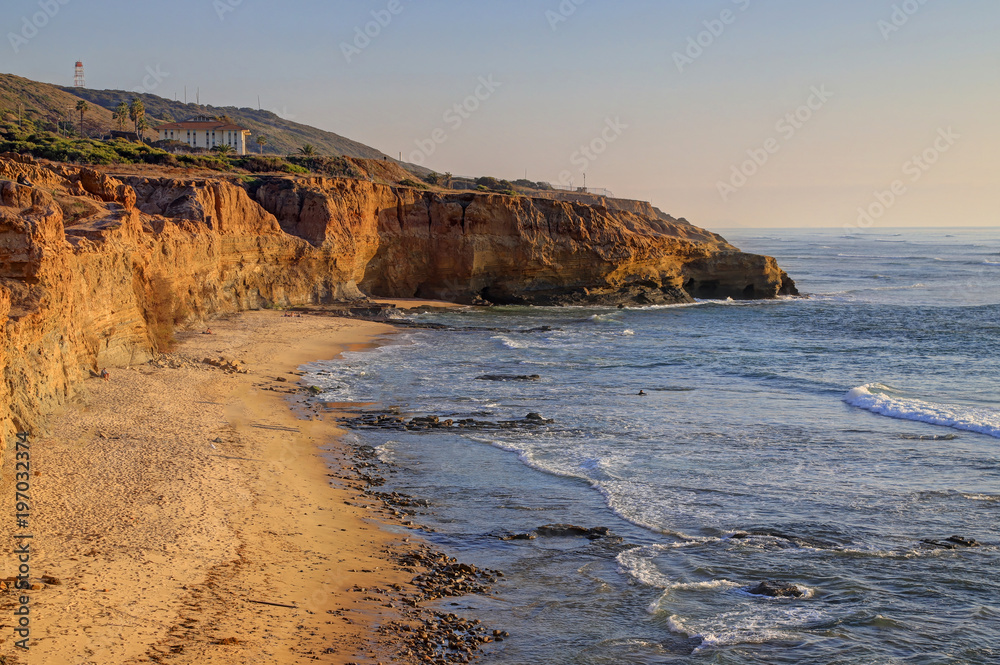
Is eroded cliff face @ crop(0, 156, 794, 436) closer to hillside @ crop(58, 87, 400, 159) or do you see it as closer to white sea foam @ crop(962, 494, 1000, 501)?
white sea foam @ crop(962, 494, 1000, 501)

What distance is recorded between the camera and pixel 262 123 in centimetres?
18300

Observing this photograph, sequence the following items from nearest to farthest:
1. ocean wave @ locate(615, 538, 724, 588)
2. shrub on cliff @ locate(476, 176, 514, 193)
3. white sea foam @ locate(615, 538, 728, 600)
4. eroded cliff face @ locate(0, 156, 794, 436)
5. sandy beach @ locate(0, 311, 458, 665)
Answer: sandy beach @ locate(0, 311, 458, 665) < white sea foam @ locate(615, 538, 728, 600) < ocean wave @ locate(615, 538, 724, 588) < eroded cliff face @ locate(0, 156, 794, 436) < shrub on cliff @ locate(476, 176, 514, 193)

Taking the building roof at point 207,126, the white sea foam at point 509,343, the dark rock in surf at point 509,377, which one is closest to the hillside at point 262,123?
the building roof at point 207,126

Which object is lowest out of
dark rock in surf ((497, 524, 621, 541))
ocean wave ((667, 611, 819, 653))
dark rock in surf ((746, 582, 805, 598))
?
ocean wave ((667, 611, 819, 653))

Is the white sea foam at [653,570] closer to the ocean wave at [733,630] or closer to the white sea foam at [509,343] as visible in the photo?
the ocean wave at [733,630]

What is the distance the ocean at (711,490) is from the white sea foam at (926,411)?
0.09 metres

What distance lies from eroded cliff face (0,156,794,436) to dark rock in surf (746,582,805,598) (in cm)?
1259

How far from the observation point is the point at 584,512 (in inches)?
594

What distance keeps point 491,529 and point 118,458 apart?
7.09m

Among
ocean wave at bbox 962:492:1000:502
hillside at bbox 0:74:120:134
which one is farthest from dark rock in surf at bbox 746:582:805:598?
hillside at bbox 0:74:120:134

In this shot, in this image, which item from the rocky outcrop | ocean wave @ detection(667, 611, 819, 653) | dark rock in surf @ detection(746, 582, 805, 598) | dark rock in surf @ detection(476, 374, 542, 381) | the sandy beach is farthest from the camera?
the rocky outcrop

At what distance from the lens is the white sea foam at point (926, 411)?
2145cm

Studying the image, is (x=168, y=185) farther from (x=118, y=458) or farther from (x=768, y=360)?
(x=768, y=360)

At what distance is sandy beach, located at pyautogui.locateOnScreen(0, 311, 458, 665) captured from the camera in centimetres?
916
